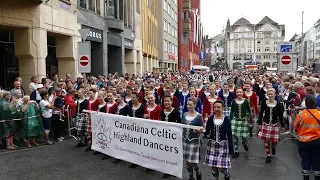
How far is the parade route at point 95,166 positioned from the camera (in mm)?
7367

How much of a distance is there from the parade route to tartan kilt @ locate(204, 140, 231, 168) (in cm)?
99

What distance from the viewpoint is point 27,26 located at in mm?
15086

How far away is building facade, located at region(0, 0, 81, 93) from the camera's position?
1471 cm

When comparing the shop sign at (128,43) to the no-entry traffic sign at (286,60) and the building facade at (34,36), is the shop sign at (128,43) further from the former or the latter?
the no-entry traffic sign at (286,60)

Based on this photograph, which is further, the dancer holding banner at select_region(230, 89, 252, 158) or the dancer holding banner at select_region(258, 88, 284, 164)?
the dancer holding banner at select_region(230, 89, 252, 158)

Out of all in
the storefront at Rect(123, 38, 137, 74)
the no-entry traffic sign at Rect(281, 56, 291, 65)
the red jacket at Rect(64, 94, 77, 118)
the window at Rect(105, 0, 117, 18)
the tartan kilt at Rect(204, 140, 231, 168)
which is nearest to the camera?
the tartan kilt at Rect(204, 140, 231, 168)

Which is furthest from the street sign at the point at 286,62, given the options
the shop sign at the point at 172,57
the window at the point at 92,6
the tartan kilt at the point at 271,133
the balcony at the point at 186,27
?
the balcony at the point at 186,27

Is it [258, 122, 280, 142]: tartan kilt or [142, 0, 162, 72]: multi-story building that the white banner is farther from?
[142, 0, 162, 72]: multi-story building

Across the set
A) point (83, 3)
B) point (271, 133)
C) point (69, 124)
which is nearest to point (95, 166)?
point (69, 124)

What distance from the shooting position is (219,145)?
6.39 meters

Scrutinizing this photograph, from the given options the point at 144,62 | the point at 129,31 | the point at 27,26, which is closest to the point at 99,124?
the point at 27,26

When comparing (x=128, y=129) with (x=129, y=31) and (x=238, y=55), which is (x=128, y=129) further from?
(x=238, y=55)

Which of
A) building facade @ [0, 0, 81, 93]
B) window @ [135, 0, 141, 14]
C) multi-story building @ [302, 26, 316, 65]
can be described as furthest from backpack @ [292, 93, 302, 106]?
multi-story building @ [302, 26, 316, 65]

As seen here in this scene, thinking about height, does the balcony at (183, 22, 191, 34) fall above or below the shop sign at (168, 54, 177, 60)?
above
